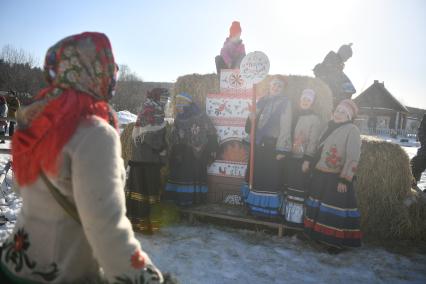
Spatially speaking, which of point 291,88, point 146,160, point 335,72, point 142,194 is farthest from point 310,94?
point 142,194

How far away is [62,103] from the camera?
1313 millimetres

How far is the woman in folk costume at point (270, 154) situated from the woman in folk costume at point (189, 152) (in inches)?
34.2

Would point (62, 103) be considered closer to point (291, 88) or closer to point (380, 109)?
point (291, 88)

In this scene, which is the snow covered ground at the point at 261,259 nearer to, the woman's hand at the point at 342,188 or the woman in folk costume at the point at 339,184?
the woman in folk costume at the point at 339,184

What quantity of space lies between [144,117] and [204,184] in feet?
5.04

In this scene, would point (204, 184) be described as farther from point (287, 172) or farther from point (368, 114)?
point (368, 114)

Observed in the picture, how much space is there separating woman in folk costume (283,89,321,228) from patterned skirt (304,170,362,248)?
351 millimetres

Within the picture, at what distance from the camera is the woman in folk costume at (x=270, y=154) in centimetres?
500

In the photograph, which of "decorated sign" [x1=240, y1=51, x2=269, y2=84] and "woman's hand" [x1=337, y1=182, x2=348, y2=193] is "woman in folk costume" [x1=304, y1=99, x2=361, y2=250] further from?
"decorated sign" [x1=240, y1=51, x2=269, y2=84]

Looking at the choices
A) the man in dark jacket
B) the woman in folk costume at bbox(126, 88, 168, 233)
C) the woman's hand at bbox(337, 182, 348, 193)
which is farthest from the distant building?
the woman in folk costume at bbox(126, 88, 168, 233)

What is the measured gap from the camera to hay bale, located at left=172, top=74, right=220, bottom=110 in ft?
19.4

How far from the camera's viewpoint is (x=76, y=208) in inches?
51.6

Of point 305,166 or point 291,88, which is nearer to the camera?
point 305,166

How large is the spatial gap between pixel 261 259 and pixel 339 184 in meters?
1.36
